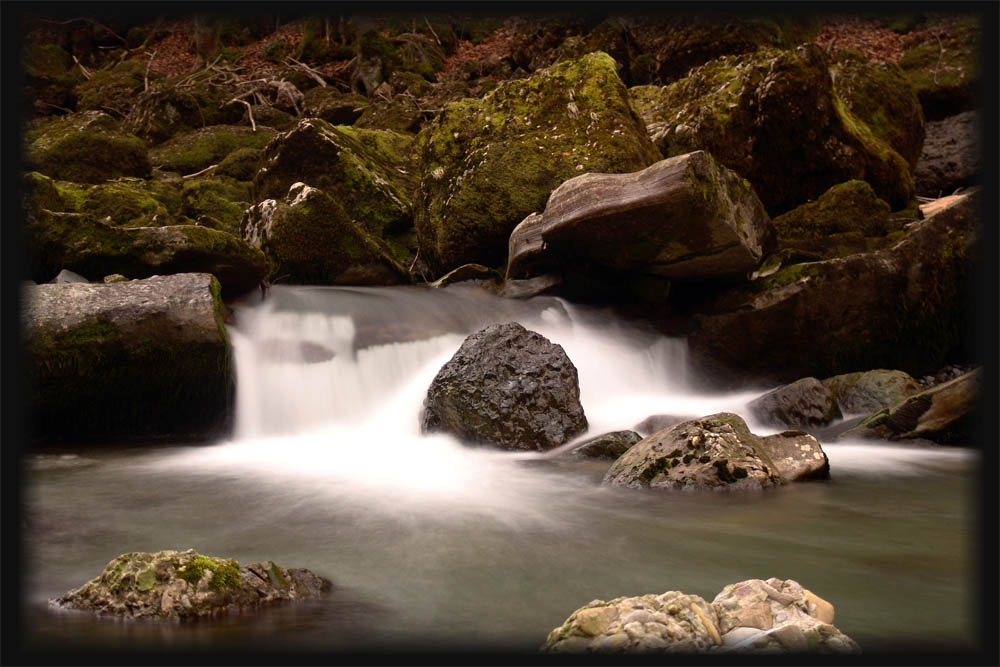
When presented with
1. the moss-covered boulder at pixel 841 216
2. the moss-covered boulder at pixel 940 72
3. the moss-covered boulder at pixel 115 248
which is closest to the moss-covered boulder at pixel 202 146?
the moss-covered boulder at pixel 115 248

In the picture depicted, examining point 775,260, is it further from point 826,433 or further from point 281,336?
point 281,336

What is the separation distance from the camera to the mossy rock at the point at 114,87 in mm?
22750

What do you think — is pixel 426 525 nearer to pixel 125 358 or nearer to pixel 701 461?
pixel 701 461

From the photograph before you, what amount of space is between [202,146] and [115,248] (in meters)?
12.1

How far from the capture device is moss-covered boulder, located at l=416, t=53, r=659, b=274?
9.44m

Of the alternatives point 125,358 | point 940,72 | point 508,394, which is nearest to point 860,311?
point 508,394

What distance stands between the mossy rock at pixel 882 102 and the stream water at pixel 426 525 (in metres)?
9.35

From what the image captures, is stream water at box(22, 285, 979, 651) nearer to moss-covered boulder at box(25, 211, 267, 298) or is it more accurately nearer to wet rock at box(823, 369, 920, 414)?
moss-covered boulder at box(25, 211, 267, 298)

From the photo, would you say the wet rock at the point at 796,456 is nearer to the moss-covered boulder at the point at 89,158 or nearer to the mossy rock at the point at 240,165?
the moss-covered boulder at the point at 89,158

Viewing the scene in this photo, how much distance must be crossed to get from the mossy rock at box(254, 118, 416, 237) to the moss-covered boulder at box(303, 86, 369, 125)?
29.3 feet

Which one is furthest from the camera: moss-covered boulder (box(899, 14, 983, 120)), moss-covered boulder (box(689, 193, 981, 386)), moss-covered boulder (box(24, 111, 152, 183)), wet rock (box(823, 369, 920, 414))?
moss-covered boulder (box(899, 14, 983, 120))

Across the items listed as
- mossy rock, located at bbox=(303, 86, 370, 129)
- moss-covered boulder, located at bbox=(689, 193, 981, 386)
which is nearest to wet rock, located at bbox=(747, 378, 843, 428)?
moss-covered boulder, located at bbox=(689, 193, 981, 386)

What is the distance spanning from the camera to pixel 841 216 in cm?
1045

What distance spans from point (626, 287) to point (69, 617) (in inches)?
289
